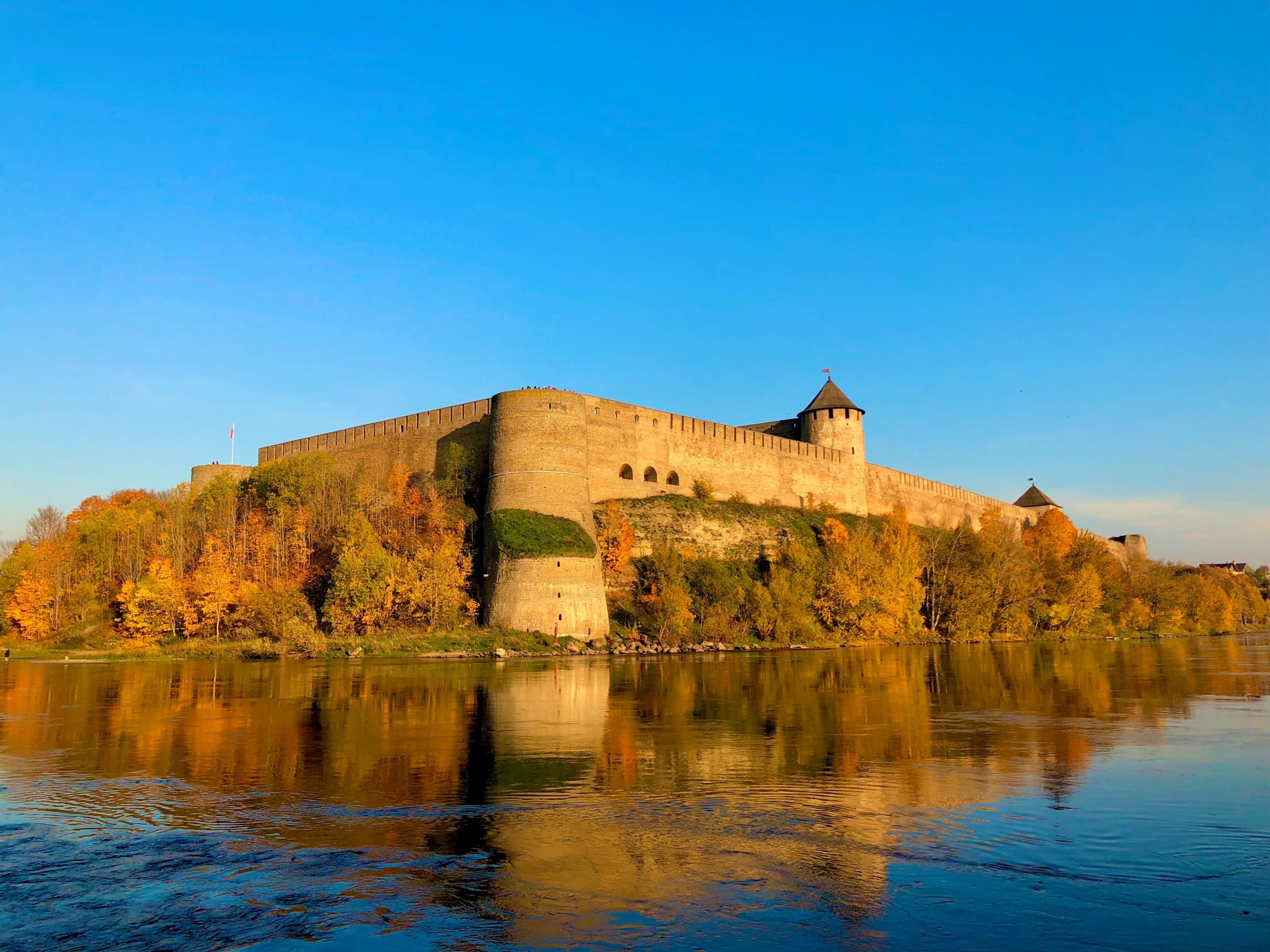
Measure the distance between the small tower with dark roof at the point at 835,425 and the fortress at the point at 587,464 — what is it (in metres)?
0.06

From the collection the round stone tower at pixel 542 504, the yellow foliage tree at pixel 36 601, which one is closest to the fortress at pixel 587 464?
the round stone tower at pixel 542 504

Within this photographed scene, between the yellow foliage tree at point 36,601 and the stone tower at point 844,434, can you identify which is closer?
the yellow foliage tree at point 36,601

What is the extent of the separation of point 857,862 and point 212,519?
34.8 m

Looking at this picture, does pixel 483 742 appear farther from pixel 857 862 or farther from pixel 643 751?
pixel 857 862

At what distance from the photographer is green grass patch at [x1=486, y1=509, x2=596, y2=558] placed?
29766 millimetres

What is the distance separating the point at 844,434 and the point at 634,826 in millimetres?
43857

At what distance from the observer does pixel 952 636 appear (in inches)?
1559

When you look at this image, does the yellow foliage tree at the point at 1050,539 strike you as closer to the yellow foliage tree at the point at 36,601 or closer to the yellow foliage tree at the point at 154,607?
the yellow foliage tree at the point at 154,607

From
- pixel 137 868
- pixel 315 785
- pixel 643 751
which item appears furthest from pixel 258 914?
pixel 643 751

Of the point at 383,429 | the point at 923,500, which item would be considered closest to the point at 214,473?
the point at 383,429

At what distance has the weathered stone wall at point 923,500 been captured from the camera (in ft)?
167

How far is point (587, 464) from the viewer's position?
35688mm

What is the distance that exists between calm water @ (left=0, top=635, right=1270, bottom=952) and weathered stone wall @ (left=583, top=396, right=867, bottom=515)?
23.2m

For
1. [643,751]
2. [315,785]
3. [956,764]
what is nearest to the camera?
[315,785]
